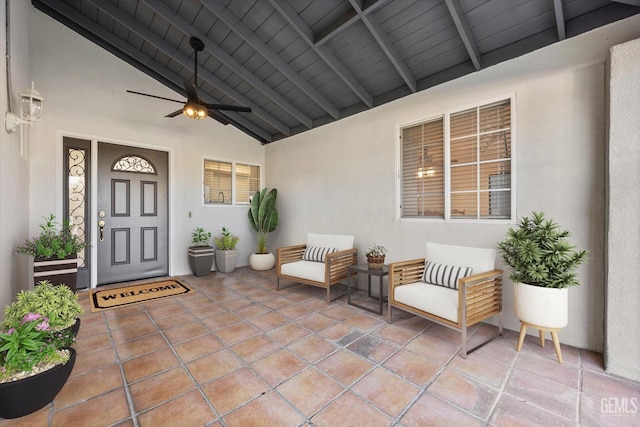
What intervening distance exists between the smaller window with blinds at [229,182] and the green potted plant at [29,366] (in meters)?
3.97

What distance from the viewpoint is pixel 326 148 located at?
4816mm

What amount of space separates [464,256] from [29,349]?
3.50 metres

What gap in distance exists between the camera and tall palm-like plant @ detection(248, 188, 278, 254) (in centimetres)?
554

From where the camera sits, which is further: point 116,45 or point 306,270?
point 116,45

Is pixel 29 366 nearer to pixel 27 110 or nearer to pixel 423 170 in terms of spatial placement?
pixel 27 110

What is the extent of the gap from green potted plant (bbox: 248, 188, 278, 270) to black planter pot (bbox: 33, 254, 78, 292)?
9.16 feet

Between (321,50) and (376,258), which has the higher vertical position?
(321,50)

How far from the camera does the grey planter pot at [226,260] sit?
5277 mm

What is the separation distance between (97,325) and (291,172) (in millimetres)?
→ 3871

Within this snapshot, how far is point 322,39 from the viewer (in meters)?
3.04

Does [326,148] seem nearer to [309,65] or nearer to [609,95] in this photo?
[309,65]

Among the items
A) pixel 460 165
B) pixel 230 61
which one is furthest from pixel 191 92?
pixel 460 165

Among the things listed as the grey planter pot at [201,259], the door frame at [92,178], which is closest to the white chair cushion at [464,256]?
the grey planter pot at [201,259]

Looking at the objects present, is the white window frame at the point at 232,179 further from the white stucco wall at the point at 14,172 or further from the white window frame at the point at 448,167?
the white window frame at the point at 448,167
